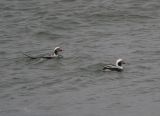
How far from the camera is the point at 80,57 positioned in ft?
84.3

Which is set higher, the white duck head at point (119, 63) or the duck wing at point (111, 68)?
the white duck head at point (119, 63)

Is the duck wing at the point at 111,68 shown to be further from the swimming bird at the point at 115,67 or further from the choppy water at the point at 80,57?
the choppy water at the point at 80,57

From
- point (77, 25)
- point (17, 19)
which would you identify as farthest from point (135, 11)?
point (17, 19)

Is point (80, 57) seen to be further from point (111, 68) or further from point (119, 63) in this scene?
point (119, 63)

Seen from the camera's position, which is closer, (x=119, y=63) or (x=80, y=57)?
(x=119, y=63)

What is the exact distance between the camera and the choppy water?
1961 cm

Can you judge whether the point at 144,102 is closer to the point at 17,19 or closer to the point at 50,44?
the point at 50,44

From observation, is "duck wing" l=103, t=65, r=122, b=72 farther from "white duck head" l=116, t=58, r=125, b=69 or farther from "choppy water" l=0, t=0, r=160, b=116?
"choppy water" l=0, t=0, r=160, b=116

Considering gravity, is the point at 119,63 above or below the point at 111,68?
above

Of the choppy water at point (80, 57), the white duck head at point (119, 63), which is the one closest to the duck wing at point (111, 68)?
the white duck head at point (119, 63)

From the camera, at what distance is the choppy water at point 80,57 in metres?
19.6

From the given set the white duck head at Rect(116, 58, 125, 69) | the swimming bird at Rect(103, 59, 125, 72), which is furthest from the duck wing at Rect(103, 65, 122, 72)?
the white duck head at Rect(116, 58, 125, 69)

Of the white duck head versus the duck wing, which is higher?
the white duck head

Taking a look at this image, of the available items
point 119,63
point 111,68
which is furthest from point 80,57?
point 119,63
